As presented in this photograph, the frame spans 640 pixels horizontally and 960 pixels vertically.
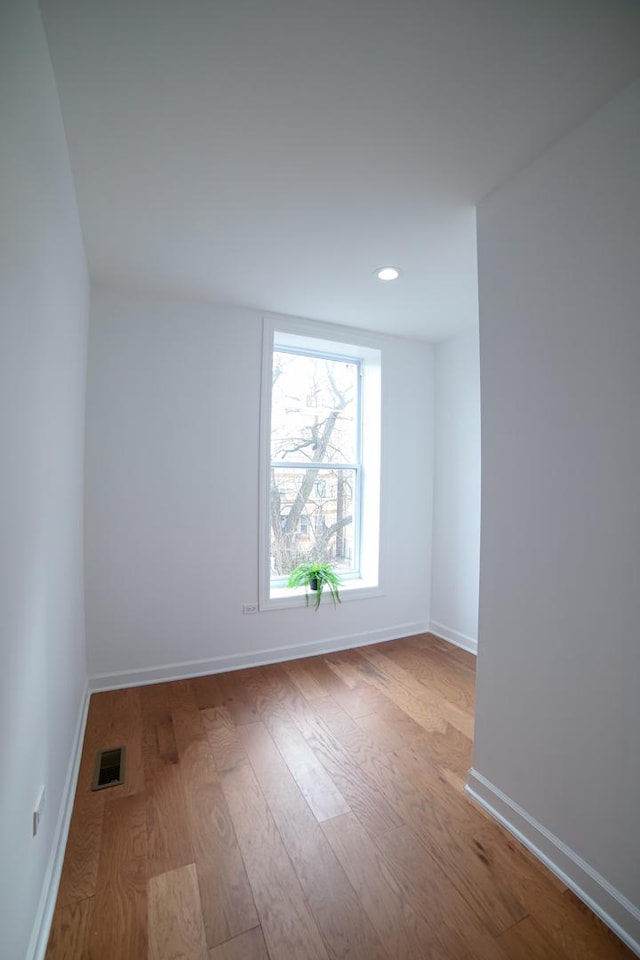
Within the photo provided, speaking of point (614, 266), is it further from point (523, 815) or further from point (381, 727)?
point (381, 727)

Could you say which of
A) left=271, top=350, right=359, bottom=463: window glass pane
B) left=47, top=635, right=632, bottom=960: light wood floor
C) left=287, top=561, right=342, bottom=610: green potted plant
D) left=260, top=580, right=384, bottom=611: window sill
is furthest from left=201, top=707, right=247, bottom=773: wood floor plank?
left=271, top=350, right=359, bottom=463: window glass pane

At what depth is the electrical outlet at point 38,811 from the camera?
116 centimetres

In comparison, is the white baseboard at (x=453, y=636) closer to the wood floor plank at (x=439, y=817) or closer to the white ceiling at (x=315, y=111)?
the wood floor plank at (x=439, y=817)

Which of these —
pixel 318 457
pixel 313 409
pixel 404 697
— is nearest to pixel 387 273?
pixel 313 409

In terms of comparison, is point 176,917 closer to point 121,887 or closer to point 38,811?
point 121,887

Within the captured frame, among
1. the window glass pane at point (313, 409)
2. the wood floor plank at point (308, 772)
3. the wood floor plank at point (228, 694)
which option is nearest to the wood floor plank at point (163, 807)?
the wood floor plank at point (228, 694)

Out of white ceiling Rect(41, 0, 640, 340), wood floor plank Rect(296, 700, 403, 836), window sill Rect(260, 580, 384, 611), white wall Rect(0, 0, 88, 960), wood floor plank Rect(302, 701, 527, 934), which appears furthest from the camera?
window sill Rect(260, 580, 384, 611)

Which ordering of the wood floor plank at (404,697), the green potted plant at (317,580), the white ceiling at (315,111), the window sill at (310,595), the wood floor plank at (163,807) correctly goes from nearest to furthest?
1. the white ceiling at (315,111)
2. the wood floor plank at (163,807)
3. the wood floor plank at (404,697)
4. the window sill at (310,595)
5. the green potted plant at (317,580)

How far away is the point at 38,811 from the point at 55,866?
0.38m

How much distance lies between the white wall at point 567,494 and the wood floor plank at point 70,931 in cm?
149

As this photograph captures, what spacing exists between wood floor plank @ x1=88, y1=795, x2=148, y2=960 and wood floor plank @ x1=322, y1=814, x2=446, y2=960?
665 mm

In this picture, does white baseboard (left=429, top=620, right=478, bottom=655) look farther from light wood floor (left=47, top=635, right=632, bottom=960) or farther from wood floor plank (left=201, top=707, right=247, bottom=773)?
wood floor plank (left=201, top=707, right=247, bottom=773)

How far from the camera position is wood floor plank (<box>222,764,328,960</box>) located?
1.19 metres

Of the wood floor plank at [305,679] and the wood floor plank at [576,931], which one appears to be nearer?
the wood floor plank at [576,931]
